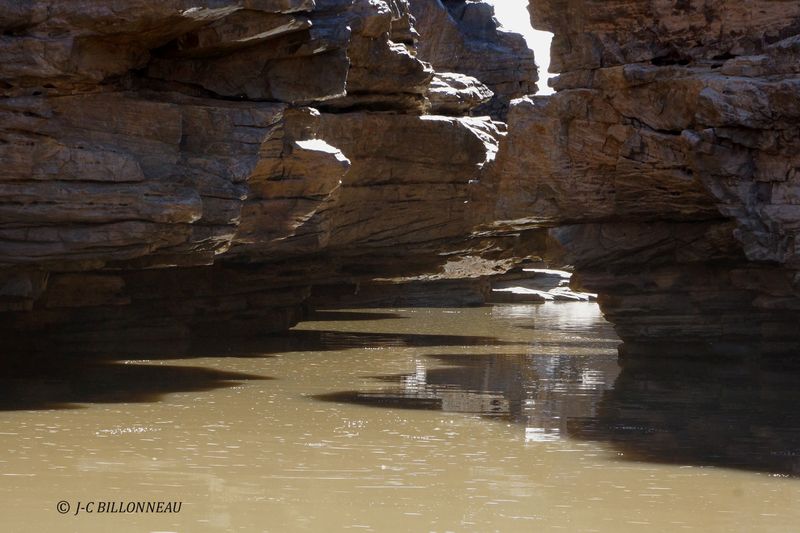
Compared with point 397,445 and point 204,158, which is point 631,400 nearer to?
point 397,445

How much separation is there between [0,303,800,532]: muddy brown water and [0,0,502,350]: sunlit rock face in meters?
1.93

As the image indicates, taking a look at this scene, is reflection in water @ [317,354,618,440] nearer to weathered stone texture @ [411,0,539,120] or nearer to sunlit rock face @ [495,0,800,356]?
sunlit rock face @ [495,0,800,356]

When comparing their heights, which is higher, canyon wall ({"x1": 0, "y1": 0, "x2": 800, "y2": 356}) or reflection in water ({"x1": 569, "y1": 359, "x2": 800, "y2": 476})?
canyon wall ({"x1": 0, "y1": 0, "x2": 800, "y2": 356})

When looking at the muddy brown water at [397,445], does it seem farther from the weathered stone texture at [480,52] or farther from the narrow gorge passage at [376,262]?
the weathered stone texture at [480,52]

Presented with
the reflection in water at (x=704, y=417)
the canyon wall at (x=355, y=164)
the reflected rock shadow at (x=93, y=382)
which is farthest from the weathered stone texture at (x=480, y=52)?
the reflected rock shadow at (x=93, y=382)

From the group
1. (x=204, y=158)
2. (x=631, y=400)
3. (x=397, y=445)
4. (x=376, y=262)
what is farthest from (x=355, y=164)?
(x=397, y=445)

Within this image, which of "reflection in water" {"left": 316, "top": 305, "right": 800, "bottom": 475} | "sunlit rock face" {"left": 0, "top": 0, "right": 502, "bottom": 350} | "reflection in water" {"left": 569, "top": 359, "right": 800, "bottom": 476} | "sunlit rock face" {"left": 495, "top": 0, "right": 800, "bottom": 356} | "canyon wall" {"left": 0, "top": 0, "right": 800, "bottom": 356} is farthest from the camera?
"sunlit rock face" {"left": 495, "top": 0, "right": 800, "bottom": 356}

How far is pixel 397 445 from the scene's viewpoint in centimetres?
1089

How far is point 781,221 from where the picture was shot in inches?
641

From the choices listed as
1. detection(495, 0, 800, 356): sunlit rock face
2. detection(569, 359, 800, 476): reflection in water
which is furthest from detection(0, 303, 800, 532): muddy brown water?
detection(495, 0, 800, 356): sunlit rock face

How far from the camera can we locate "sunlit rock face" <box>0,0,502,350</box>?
14.6 meters

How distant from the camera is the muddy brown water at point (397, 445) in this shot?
8258 millimetres

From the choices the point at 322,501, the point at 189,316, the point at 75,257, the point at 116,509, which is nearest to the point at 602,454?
the point at 322,501

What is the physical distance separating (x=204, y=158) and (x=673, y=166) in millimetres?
7351
